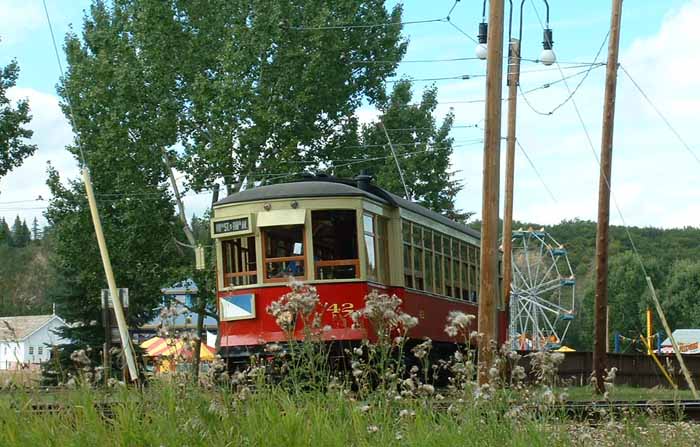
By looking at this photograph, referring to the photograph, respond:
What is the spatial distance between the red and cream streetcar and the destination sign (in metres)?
0.01

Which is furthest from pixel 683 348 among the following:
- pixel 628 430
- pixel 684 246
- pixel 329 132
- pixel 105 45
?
pixel 628 430

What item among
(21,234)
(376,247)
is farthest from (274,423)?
(21,234)

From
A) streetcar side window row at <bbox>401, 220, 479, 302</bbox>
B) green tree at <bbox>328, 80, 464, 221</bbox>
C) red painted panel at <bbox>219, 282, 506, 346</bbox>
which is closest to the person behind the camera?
red painted panel at <bbox>219, 282, 506, 346</bbox>

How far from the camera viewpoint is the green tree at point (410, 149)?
4422 centimetres

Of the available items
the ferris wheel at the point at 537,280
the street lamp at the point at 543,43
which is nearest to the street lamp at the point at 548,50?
the street lamp at the point at 543,43

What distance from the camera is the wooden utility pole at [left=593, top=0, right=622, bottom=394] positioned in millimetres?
21609

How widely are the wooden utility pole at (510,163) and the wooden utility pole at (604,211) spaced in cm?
542

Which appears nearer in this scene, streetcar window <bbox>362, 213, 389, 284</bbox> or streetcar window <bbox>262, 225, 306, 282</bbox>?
streetcar window <bbox>262, 225, 306, 282</bbox>

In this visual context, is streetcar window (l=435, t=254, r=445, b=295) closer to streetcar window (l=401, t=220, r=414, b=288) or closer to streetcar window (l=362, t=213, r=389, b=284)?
streetcar window (l=401, t=220, r=414, b=288)

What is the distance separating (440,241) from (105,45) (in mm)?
23064

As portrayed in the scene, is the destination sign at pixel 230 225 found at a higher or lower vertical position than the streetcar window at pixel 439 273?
higher

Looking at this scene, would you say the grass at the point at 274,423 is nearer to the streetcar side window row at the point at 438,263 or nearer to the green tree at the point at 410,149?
the streetcar side window row at the point at 438,263

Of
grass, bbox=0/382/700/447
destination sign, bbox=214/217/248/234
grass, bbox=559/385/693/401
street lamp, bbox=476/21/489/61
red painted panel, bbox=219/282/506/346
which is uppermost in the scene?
street lamp, bbox=476/21/489/61

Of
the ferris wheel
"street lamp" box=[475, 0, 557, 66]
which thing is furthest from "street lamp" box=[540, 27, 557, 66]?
the ferris wheel
